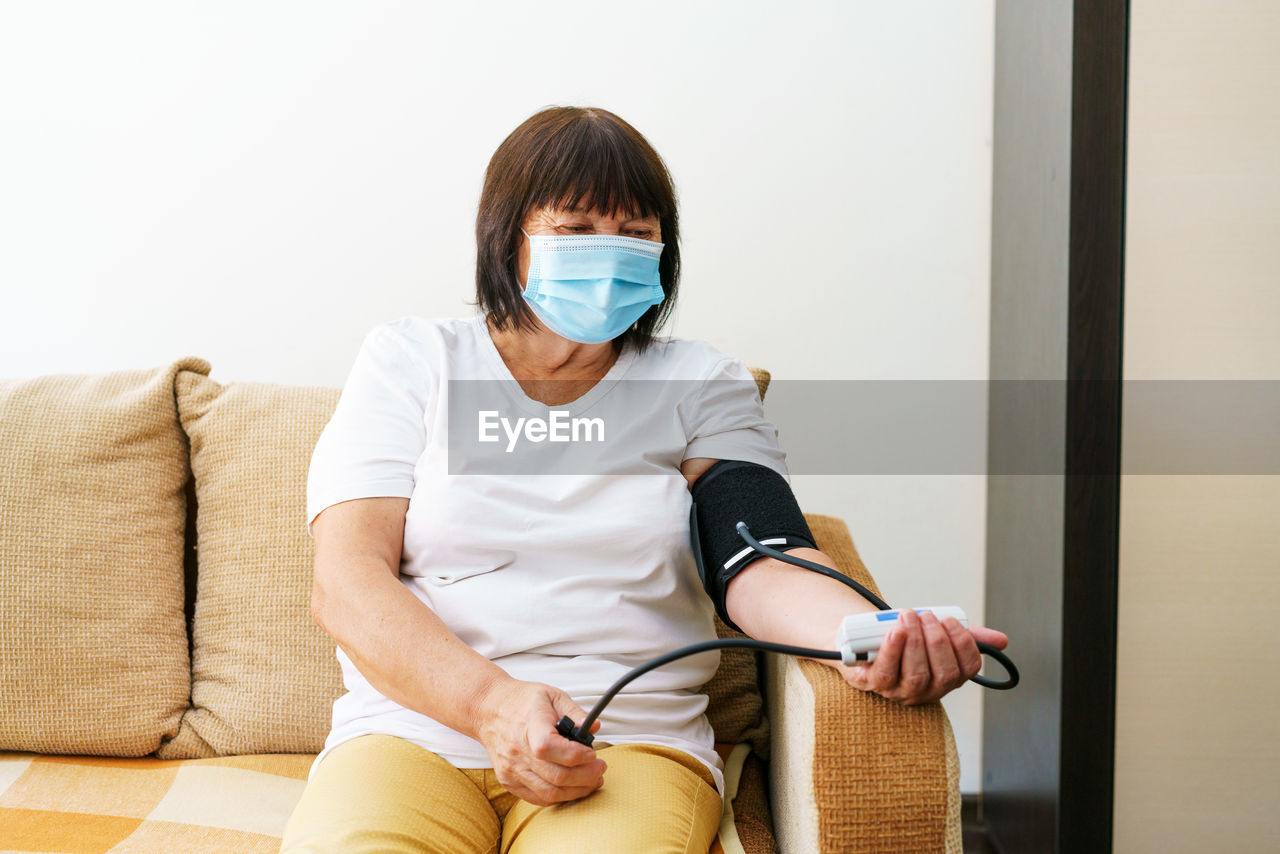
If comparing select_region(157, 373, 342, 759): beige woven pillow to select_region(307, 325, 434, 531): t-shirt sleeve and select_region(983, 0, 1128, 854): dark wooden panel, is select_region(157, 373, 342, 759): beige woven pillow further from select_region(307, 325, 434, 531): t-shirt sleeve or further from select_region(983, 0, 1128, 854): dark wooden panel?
select_region(983, 0, 1128, 854): dark wooden panel

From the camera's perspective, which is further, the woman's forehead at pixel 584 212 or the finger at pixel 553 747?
the woman's forehead at pixel 584 212

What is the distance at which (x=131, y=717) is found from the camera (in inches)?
45.6

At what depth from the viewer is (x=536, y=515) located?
37.6 inches

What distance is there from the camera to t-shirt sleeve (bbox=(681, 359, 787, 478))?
3.39 ft

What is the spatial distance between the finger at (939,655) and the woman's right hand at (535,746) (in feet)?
0.97

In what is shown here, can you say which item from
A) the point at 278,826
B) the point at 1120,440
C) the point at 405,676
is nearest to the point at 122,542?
the point at 278,826

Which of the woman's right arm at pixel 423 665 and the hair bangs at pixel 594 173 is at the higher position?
the hair bangs at pixel 594 173

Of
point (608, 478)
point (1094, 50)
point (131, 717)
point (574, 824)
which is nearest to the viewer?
point (574, 824)

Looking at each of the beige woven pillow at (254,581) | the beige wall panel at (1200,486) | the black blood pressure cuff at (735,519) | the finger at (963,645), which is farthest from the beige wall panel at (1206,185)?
the beige woven pillow at (254,581)

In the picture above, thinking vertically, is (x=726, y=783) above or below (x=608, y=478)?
below

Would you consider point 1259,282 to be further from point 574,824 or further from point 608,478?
point 574,824

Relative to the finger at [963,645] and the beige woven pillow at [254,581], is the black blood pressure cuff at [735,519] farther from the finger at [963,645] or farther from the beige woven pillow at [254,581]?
the beige woven pillow at [254,581]

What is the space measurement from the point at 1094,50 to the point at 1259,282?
1.44 ft

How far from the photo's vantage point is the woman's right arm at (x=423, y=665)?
762 mm
